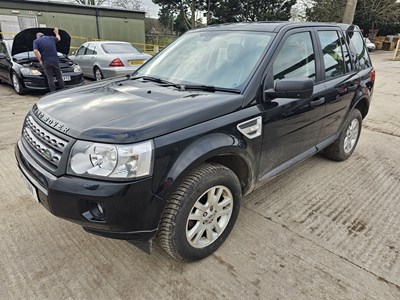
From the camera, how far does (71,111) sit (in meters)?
2.14

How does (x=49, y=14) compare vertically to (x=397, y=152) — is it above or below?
above

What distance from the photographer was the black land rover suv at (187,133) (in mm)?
1779

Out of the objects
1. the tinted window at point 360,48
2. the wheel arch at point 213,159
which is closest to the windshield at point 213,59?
the wheel arch at point 213,159

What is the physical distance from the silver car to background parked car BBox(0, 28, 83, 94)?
0.98 meters

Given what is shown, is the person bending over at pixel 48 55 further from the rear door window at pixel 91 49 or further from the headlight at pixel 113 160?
the headlight at pixel 113 160

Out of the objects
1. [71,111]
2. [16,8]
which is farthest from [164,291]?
[16,8]

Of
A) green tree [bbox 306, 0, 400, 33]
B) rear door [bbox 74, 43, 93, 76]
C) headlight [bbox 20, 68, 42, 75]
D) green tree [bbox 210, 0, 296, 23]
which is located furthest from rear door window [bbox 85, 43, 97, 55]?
green tree [bbox 306, 0, 400, 33]

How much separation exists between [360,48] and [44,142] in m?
4.09

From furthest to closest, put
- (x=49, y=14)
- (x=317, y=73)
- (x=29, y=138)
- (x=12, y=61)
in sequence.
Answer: (x=49, y=14)
(x=12, y=61)
(x=317, y=73)
(x=29, y=138)

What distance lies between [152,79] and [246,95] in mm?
1024

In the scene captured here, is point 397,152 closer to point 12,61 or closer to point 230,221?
point 230,221

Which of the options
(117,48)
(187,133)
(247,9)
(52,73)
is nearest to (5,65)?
(52,73)

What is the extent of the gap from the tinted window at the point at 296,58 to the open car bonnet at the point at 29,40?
6.82 metres

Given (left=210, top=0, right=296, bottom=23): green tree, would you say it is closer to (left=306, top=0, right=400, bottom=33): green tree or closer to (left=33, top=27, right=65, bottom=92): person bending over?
(left=306, top=0, right=400, bottom=33): green tree
